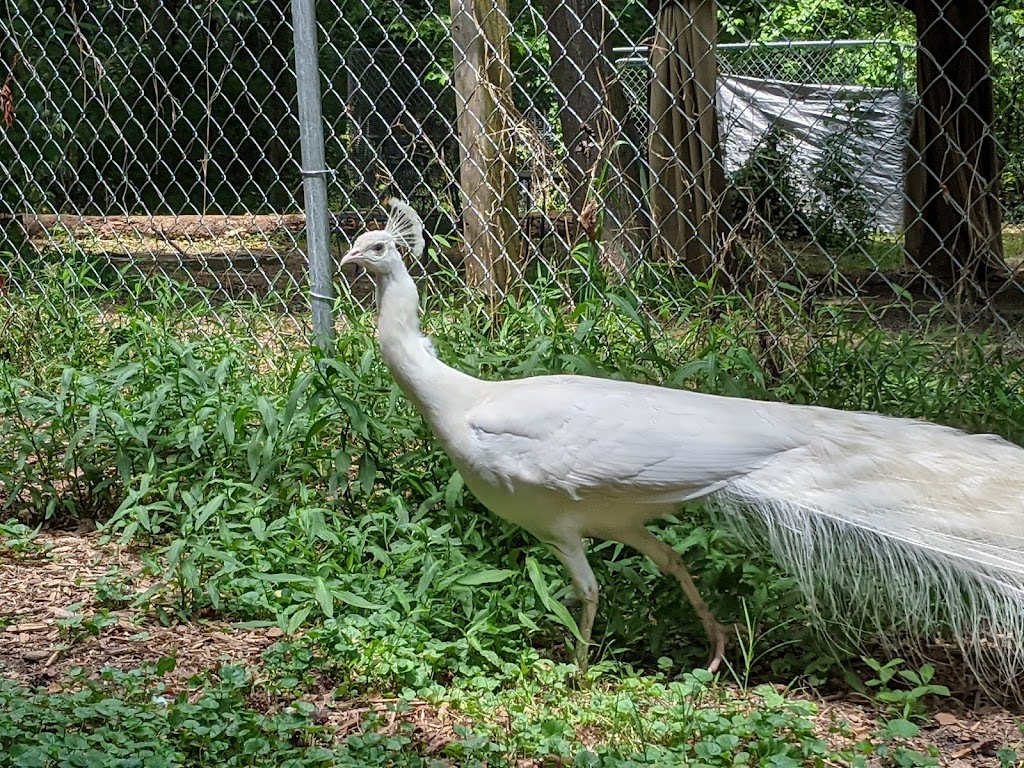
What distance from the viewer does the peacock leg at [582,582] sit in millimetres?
3359

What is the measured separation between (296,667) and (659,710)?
0.98m

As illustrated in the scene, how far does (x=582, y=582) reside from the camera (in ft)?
11.1

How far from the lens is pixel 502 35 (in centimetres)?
510

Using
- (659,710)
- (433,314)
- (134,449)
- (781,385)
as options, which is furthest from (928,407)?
(134,449)

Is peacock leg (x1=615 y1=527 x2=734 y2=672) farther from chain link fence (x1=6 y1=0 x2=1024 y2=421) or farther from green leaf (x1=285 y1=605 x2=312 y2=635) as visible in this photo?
chain link fence (x1=6 y1=0 x2=1024 y2=421)

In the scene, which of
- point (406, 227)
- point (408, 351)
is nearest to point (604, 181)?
point (406, 227)

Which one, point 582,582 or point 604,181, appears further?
point 604,181

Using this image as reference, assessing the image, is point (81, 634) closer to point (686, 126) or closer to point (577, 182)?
point (577, 182)

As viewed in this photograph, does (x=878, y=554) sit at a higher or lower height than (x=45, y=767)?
higher

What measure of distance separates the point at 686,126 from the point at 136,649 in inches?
149

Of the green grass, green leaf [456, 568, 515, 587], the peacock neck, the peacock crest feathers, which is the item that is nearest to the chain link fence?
the green grass

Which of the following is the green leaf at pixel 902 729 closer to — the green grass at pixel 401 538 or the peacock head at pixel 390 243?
the green grass at pixel 401 538

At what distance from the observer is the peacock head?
3545mm

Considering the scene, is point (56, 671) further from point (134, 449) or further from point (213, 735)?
point (134, 449)
